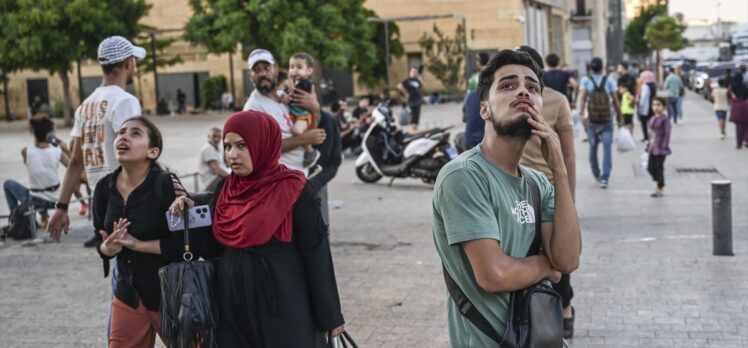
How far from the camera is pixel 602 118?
15312 mm

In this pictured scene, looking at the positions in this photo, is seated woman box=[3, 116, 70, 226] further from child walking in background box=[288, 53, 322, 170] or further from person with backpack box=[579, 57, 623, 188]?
person with backpack box=[579, 57, 623, 188]

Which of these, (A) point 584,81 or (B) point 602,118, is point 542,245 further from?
(A) point 584,81

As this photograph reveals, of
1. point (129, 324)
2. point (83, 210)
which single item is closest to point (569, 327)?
point (129, 324)

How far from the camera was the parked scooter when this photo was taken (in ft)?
53.6

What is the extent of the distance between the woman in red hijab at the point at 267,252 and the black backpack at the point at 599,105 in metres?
11.3

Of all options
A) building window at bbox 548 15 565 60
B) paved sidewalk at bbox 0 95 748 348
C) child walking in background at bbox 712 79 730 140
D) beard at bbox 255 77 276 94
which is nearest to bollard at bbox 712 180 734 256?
paved sidewalk at bbox 0 95 748 348

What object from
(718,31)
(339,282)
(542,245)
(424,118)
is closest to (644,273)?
(339,282)

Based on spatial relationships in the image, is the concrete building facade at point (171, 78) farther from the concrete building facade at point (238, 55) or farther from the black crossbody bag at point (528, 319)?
the black crossbody bag at point (528, 319)

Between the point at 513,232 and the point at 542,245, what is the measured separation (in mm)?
146

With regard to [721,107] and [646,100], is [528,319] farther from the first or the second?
[721,107]

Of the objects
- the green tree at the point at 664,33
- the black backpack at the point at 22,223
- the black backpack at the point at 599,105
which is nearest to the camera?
the black backpack at the point at 22,223

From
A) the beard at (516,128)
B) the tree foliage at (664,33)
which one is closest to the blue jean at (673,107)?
the beard at (516,128)

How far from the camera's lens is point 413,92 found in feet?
95.9

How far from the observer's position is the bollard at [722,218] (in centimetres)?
955
